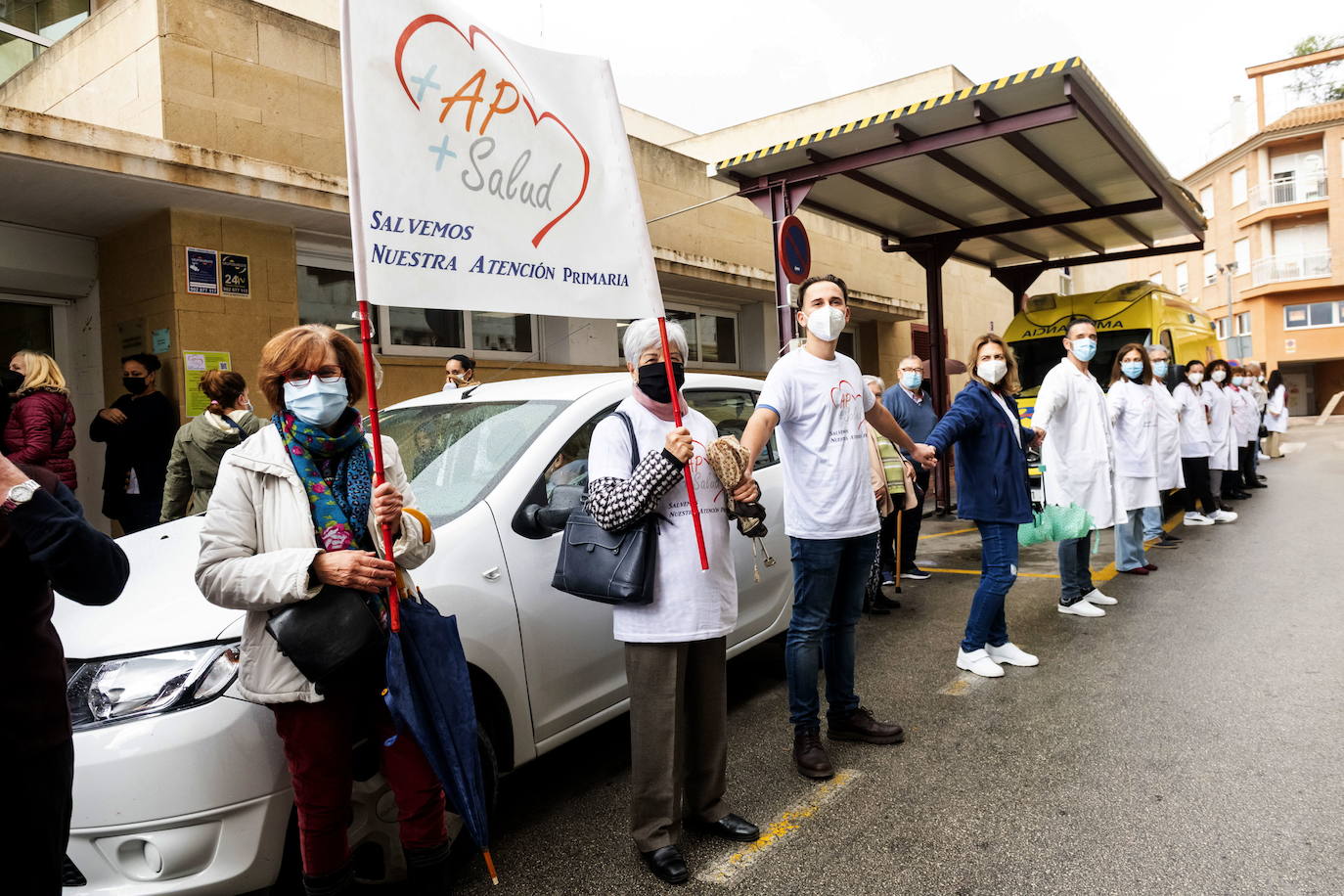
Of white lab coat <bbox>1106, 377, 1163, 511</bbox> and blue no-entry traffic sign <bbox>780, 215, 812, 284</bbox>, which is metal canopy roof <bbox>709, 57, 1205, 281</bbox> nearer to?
blue no-entry traffic sign <bbox>780, 215, 812, 284</bbox>

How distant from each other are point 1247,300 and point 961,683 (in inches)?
1775

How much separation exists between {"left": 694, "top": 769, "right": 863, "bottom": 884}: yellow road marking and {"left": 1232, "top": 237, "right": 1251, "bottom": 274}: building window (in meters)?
46.6

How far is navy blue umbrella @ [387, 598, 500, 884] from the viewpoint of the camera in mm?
2219

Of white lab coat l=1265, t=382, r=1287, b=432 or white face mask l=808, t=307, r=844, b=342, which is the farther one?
white lab coat l=1265, t=382, r=1287, b=432

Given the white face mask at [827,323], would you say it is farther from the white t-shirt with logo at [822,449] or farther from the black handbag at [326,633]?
the black handbag at [326,633]

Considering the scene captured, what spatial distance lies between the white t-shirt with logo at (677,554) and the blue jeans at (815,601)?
734 mm

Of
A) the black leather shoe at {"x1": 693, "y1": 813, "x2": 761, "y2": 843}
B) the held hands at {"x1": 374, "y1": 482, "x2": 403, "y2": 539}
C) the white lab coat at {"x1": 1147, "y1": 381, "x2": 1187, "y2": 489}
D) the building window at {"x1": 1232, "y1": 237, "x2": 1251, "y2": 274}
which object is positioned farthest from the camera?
the building window at {"x1": 1232, "y1": 237, "x2": 1251, "y2": 274}

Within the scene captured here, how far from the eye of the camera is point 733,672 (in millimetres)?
4938

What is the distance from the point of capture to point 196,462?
5.07 meters

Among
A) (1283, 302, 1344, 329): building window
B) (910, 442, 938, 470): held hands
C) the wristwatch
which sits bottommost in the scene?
(910, 442, 938, 470): held hands

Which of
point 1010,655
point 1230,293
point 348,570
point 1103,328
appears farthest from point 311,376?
point 1230,293

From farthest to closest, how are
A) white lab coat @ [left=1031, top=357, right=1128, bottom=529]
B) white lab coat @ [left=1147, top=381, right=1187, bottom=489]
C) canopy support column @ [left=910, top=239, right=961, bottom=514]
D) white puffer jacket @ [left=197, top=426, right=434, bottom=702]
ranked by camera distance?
canopy support column @ [left=910, top=239, right=961, bottom=514] → white lab coat @ [left=1147, top=381, right=1187, bottom=489] → white lab coat @ [left=1031, top=357, right=1128, bottom=529] → white puffer jacket @ [left=197, top=426, right=434, bottom=702]

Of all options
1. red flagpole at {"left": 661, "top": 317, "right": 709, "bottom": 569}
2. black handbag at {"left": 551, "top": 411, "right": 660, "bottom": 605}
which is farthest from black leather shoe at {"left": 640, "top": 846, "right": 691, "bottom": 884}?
Result: red flagpole at {"left": 661, "top": 317, "right": 709, "bottom": 569}

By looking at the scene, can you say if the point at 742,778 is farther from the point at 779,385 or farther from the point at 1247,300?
the point at 1247,300
